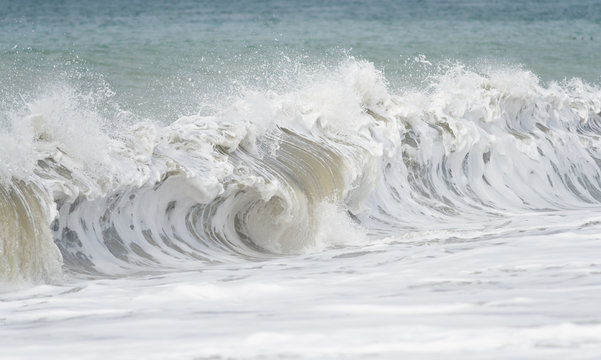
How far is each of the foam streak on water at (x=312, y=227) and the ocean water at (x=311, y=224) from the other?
1cm

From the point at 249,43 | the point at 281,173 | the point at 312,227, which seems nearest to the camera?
the point at 312,227

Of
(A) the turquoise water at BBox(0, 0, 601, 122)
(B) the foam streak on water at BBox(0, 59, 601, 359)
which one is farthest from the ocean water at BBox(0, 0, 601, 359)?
(A) the turquoise water at BBox(0, 0, 601, 122)

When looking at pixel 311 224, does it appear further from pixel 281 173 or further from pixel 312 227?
pixel 281 173

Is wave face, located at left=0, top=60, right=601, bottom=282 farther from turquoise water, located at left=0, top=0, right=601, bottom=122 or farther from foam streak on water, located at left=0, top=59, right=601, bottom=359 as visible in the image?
turquoise water, located at left=0, top=0, right=601, bottom=122

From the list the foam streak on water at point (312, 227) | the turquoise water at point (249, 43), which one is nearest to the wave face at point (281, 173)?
the foam streak on water at point (312, 227)

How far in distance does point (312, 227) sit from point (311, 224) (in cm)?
3

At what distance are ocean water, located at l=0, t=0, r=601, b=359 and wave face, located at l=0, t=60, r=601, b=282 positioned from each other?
0.6 inches

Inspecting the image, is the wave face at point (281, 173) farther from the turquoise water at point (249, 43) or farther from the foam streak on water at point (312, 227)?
the turquoise water at point (249, 43)

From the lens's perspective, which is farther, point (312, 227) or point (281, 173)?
point (281, 173)

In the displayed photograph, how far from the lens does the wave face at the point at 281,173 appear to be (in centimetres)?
526

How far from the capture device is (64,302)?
4137 millimetres

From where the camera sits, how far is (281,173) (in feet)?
21.5

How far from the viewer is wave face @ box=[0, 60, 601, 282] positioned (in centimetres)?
526

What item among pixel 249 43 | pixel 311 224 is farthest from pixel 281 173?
pixel 249 43
